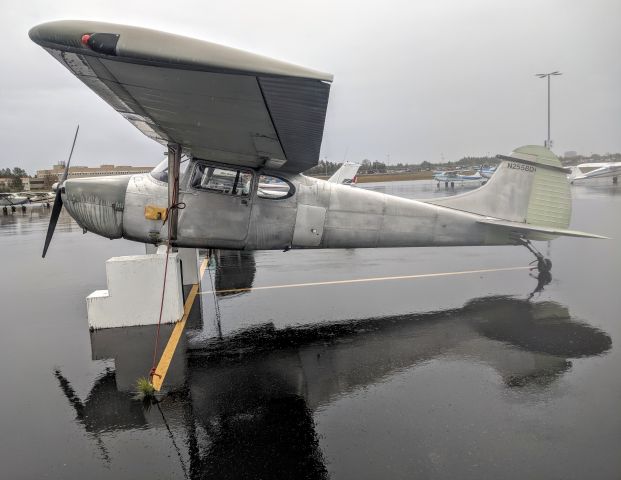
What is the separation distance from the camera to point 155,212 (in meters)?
5.97

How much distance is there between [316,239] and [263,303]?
52.6 inches

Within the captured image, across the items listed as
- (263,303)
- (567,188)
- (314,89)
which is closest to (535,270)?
(567,188)

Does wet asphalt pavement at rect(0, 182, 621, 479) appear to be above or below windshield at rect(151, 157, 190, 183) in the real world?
below

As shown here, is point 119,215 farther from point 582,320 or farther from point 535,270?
point 535,270

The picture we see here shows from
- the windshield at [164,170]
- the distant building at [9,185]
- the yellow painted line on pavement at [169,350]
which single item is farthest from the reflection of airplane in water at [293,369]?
the distant building at [9,185]

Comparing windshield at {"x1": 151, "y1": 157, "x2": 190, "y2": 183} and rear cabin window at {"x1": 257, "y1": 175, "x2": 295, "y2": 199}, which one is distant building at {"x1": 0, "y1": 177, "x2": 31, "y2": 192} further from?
rear cabin window at {"x1": 257, "y1": 175, "x2": 295, "y2": 199}

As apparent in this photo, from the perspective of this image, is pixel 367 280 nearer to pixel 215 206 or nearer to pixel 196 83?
pixel 215 206

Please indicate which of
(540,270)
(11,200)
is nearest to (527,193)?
(540,270)

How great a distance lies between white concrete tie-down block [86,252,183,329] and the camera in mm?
5492

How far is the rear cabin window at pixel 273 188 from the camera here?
6.27 m

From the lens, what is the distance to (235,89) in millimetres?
3438

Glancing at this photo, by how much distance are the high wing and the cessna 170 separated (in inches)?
0.4

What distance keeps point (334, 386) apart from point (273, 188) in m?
3.22

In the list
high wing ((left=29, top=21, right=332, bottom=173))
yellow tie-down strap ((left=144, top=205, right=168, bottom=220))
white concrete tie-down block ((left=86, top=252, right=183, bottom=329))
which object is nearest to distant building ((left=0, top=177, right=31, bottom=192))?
yellow tie-down strap ((left=144, top=205, right=168, bottom=220))
